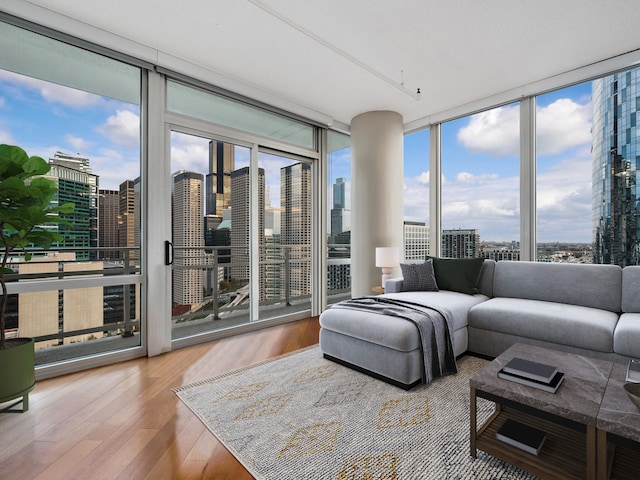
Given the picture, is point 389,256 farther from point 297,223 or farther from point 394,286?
point 297,223

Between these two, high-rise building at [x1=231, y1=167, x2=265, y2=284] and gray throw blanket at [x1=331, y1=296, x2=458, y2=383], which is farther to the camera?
high-rise building at [x1=231, y1=167, x2=265, y2=284]

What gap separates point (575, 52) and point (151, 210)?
4.20m

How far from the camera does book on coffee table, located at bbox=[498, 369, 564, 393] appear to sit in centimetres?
140

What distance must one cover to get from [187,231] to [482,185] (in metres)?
3.63

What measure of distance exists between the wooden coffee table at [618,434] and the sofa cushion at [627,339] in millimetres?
875

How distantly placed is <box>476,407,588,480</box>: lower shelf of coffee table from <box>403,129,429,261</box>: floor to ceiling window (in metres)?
3.19

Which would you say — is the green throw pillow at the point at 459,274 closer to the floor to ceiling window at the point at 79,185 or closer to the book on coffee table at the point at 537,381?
the book on coffee table at the point at 537,381

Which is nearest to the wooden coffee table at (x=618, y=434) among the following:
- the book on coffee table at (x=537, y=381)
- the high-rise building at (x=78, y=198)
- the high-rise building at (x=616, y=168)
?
the book on coffee table at (x=537, y=381)

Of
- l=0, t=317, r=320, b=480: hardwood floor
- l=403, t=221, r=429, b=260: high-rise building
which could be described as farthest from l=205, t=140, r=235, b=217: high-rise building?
l=403, t=221, r=429, b=260: high-rise building

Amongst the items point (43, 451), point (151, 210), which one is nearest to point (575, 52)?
point (151, 210)

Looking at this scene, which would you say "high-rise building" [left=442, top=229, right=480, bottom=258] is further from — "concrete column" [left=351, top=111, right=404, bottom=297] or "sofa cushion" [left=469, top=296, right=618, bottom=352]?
"sofa cushion" [left=469, top=296, right=618, bottom=352]

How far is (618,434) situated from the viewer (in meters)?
1.14

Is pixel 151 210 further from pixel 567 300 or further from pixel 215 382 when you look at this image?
pixel 567 300

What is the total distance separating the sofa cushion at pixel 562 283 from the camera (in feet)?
8.70
